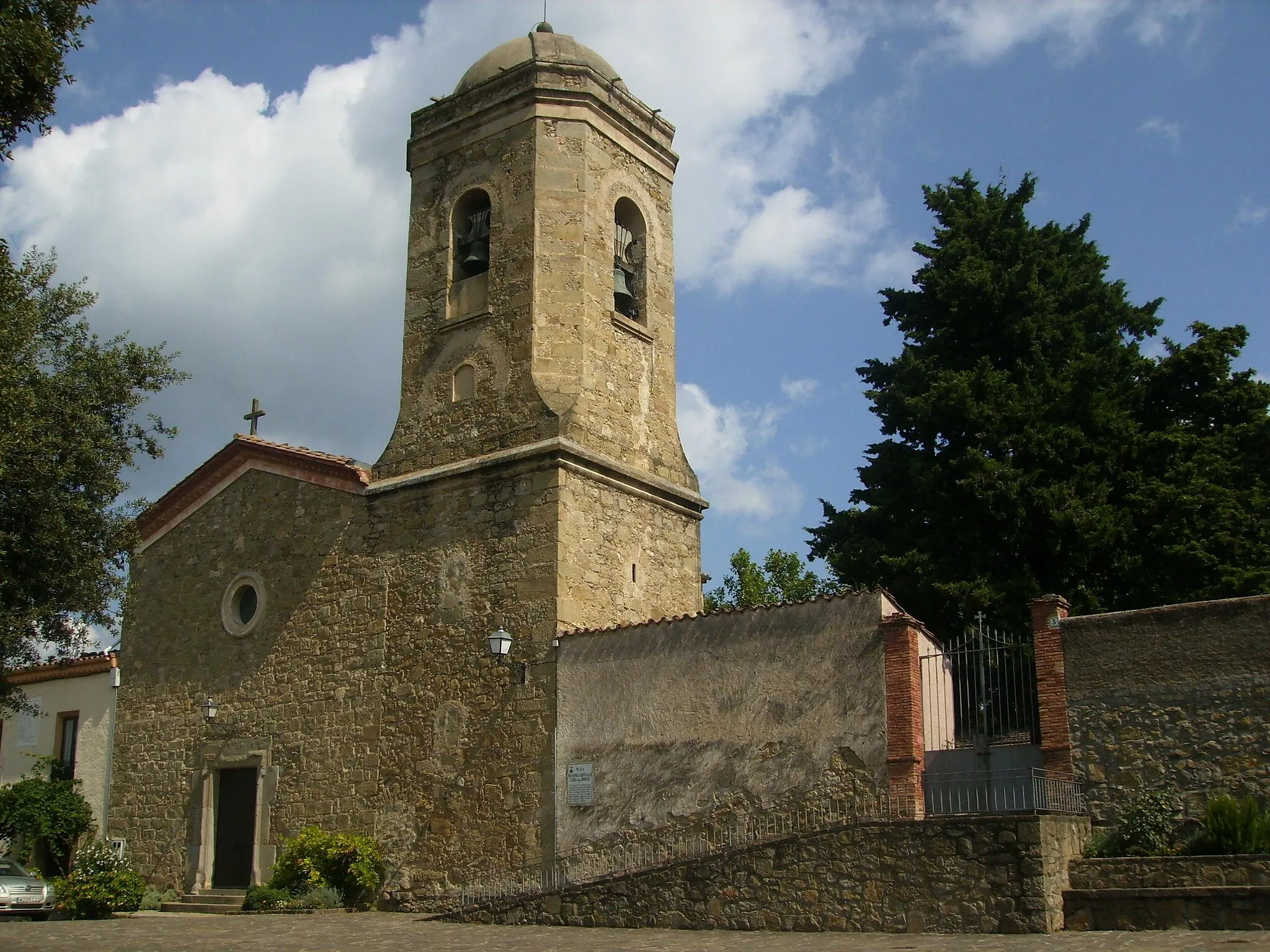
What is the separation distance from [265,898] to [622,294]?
32.7 feet

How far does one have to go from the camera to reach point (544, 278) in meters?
18.4

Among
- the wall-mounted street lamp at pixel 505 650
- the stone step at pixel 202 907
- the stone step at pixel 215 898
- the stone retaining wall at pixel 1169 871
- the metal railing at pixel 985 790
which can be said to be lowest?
the stone step at pixel 202 907

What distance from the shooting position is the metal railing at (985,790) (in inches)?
519

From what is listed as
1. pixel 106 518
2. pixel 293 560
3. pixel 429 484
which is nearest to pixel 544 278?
pixel 429 484

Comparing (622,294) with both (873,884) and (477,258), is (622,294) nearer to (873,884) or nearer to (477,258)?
(477,258)

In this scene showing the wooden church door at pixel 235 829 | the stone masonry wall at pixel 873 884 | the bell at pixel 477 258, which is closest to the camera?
the stone masonry wall at pixel 873 884

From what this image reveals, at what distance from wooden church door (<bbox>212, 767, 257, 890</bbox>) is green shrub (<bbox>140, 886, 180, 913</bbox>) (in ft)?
2.01

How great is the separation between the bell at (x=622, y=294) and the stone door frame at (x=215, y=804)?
844 centimetres

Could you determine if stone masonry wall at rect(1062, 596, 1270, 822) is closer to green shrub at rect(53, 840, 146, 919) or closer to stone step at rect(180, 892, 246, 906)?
stone step at rect(180, 892, 246, 906)

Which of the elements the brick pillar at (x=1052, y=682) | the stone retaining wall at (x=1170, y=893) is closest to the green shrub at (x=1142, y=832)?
the stone retaining wall at (x=1170, y=893)

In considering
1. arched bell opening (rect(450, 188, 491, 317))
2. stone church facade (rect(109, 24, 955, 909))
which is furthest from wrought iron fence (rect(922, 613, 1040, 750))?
arched bell opening (rect(450, 188, 491, 317))

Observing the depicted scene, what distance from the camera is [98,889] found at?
57.5 ft

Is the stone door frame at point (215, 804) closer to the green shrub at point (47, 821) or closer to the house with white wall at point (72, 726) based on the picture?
the house with white wall at point (72, 726)

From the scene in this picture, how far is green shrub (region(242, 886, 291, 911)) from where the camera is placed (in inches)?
671
